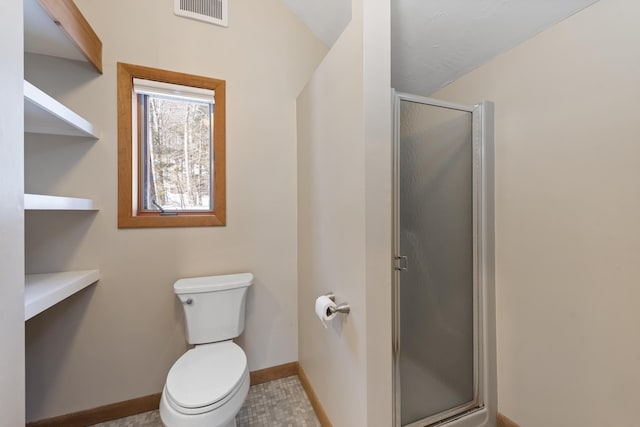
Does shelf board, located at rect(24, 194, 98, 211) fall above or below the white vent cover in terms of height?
below

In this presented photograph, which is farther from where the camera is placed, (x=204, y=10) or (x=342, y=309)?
(x=204, y=10)

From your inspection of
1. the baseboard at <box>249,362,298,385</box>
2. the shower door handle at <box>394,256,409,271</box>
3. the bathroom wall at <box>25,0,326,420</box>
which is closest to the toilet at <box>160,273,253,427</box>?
the bathroom wall at <box>25,0,326,420</box>

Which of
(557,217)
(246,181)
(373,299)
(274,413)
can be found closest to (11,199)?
(246,181)

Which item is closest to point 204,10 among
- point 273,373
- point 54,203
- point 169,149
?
point 169,149

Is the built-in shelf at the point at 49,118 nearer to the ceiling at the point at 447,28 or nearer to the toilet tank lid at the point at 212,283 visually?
the toilet tank lid at the point at 212,283

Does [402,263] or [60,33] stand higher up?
[60,33]

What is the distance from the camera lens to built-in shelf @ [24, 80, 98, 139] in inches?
36.7

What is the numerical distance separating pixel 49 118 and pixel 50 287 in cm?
77

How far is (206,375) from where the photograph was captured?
3.94 feet

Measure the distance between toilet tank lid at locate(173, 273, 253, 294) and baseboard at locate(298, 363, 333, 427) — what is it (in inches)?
30.6

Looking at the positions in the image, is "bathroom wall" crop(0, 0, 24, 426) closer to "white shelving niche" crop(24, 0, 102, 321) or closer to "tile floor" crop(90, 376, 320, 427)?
"white shelving niche" crop(24, 0, 102, 321)

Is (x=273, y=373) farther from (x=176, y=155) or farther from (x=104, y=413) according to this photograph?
(x=176, y=155)

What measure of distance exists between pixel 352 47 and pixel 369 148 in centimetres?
45

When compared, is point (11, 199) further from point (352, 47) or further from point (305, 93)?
point (305, 93)
